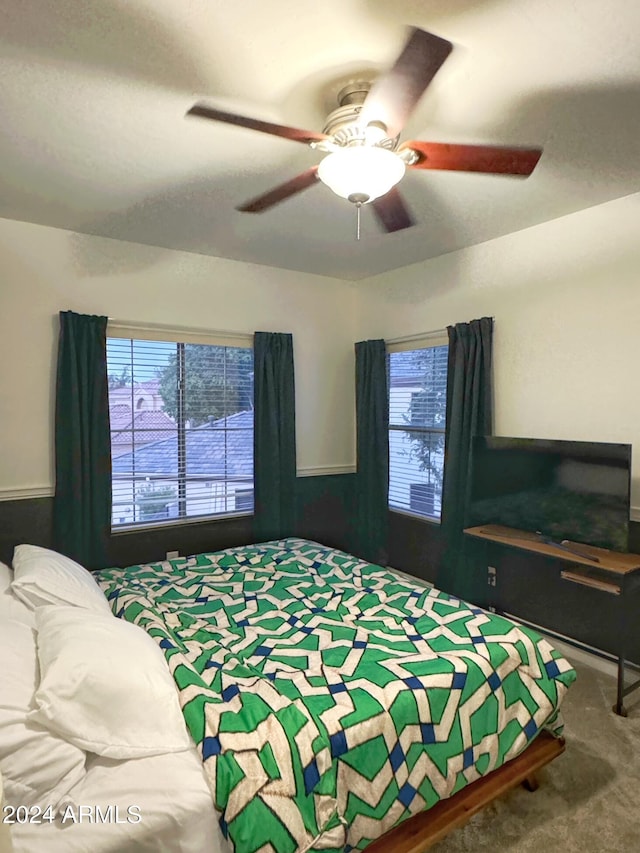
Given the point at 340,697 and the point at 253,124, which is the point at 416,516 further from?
the point at 253,124

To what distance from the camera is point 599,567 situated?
2570 mm

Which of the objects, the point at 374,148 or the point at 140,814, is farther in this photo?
the point at 374,148

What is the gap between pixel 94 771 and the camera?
1.43m

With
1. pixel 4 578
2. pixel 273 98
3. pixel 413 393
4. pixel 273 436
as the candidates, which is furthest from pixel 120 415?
pixel 273 98

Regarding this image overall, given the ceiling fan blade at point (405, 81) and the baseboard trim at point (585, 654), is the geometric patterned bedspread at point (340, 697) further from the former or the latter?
the ceiling fan blade at point (405, 81)

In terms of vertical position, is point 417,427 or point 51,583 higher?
point 417,427

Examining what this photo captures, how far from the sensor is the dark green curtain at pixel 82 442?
3238 millimetres

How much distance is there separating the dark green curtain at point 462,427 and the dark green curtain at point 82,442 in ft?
→ 7.81

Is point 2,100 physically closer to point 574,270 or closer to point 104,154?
point 104,154

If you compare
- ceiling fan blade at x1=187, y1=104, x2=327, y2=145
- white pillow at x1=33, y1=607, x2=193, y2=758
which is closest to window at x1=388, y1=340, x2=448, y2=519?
ceiling fan blade at x1=187, y1=104, x2=327, y2=145

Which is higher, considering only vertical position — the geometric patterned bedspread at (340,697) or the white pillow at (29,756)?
the white pillow at (29,756)

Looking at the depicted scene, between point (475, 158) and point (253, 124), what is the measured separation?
79cm

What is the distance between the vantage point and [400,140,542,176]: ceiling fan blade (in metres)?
1.73

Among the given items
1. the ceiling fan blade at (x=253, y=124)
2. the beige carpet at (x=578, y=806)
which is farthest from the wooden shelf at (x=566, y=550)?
the ceiling fan blade at (x=253, y=124)
